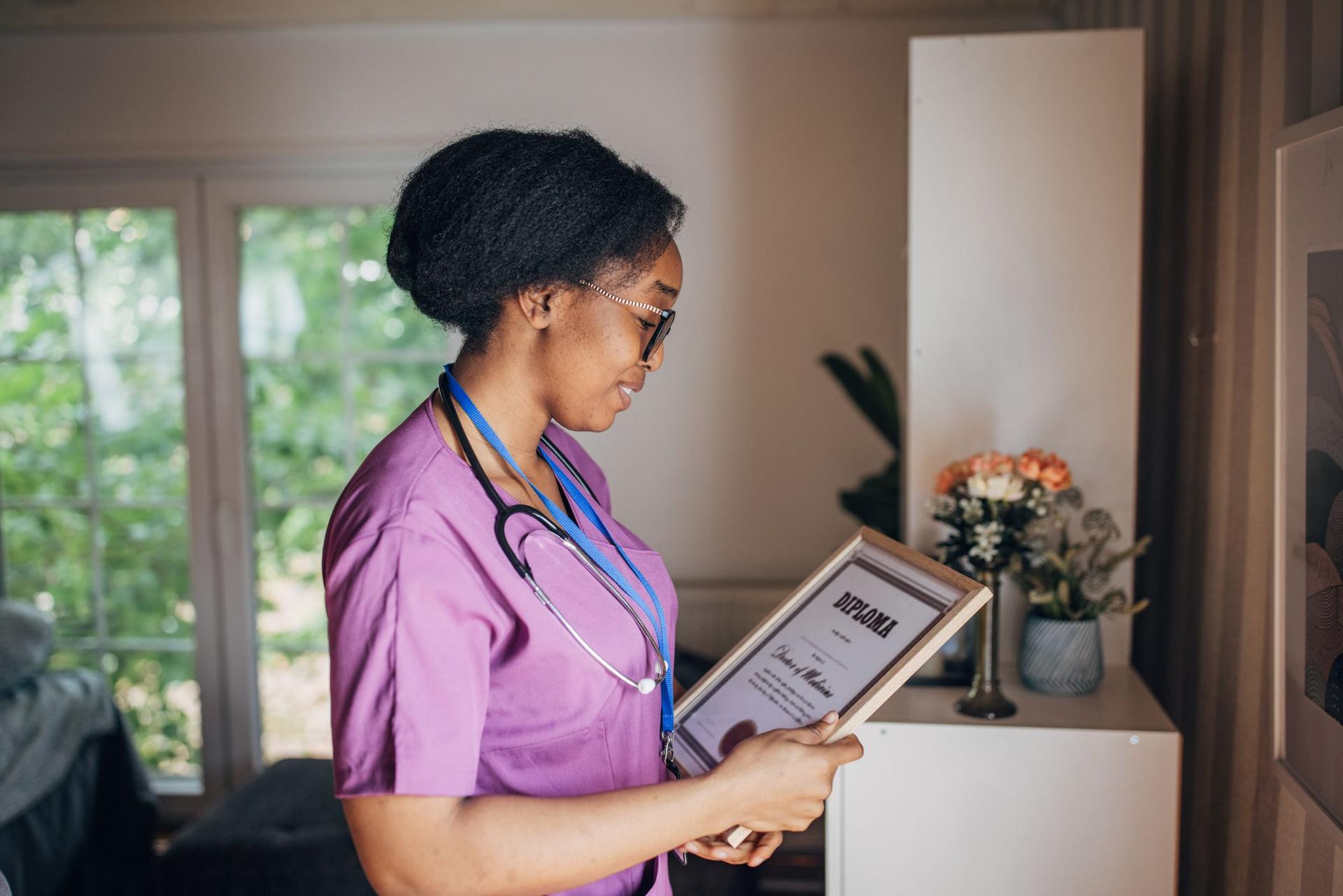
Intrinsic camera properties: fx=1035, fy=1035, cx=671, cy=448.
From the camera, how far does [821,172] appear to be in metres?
3.17

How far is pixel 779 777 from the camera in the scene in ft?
3.47

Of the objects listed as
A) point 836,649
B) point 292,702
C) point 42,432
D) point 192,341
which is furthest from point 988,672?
point 42,432

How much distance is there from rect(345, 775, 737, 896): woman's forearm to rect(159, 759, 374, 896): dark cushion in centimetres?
149

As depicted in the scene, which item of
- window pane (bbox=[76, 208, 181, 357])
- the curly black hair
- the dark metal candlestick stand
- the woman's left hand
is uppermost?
window pane (bbox=[76, 208, 181, 357])

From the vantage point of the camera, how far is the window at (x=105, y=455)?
3.32 m

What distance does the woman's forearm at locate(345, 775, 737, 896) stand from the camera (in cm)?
92

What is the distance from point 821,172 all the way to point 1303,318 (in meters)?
2.08

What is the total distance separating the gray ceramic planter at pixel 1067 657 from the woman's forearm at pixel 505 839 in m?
0.95

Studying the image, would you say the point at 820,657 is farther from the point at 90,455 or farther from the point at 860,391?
the point at 90,455

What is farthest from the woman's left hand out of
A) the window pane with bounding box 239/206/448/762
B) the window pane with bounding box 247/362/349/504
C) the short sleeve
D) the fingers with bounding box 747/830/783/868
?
the window pane with bounding box 247/362/349/504

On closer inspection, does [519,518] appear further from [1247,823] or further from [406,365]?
[406,365]

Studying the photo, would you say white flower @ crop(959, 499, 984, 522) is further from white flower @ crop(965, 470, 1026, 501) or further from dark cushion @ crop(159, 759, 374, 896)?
dark cushion @ crop(159, 759, 374, 896)

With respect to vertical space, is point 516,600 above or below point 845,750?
above

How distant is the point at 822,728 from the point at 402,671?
473 mm
